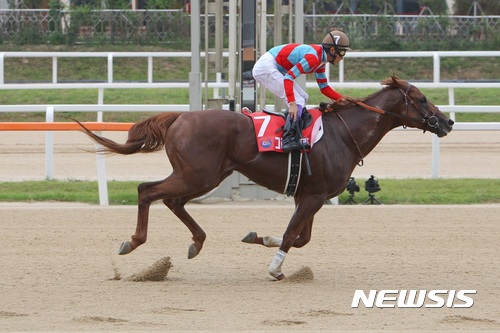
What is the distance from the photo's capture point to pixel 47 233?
9.75m

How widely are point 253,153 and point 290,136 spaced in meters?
0.30

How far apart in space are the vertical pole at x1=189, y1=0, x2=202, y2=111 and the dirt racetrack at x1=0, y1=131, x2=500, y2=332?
1.15 metres

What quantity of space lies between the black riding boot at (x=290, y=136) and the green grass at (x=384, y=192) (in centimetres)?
410

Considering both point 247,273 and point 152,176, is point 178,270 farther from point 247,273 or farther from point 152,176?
point 152,176

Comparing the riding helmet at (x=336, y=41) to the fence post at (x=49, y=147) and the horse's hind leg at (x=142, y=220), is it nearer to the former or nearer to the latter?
the horse's hind leg at (x=142, y=220)

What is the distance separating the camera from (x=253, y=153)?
7.90 metres

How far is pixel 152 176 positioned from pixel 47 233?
360 cm

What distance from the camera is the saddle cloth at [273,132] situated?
310 inches

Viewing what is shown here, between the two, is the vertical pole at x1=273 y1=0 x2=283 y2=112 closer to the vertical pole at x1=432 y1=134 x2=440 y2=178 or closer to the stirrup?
the vertical pole at x1=432 y1=134 x2=440 y2=178

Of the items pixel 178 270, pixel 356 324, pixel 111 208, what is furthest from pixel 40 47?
pixel 356 324

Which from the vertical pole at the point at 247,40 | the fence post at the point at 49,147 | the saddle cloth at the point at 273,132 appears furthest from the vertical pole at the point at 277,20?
the saddle cloth at the point at 273,132

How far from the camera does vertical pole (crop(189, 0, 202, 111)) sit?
1148cm

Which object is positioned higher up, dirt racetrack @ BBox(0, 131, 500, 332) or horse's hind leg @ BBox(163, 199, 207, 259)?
horse's hind leg @ BBox(163, 199, 207, 259)

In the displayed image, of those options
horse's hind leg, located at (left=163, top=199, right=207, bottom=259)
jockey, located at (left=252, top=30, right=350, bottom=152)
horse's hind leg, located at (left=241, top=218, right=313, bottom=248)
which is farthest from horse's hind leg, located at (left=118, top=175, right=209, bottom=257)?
jockey, located at (left=252, top=30, right=350, bottom=152)
